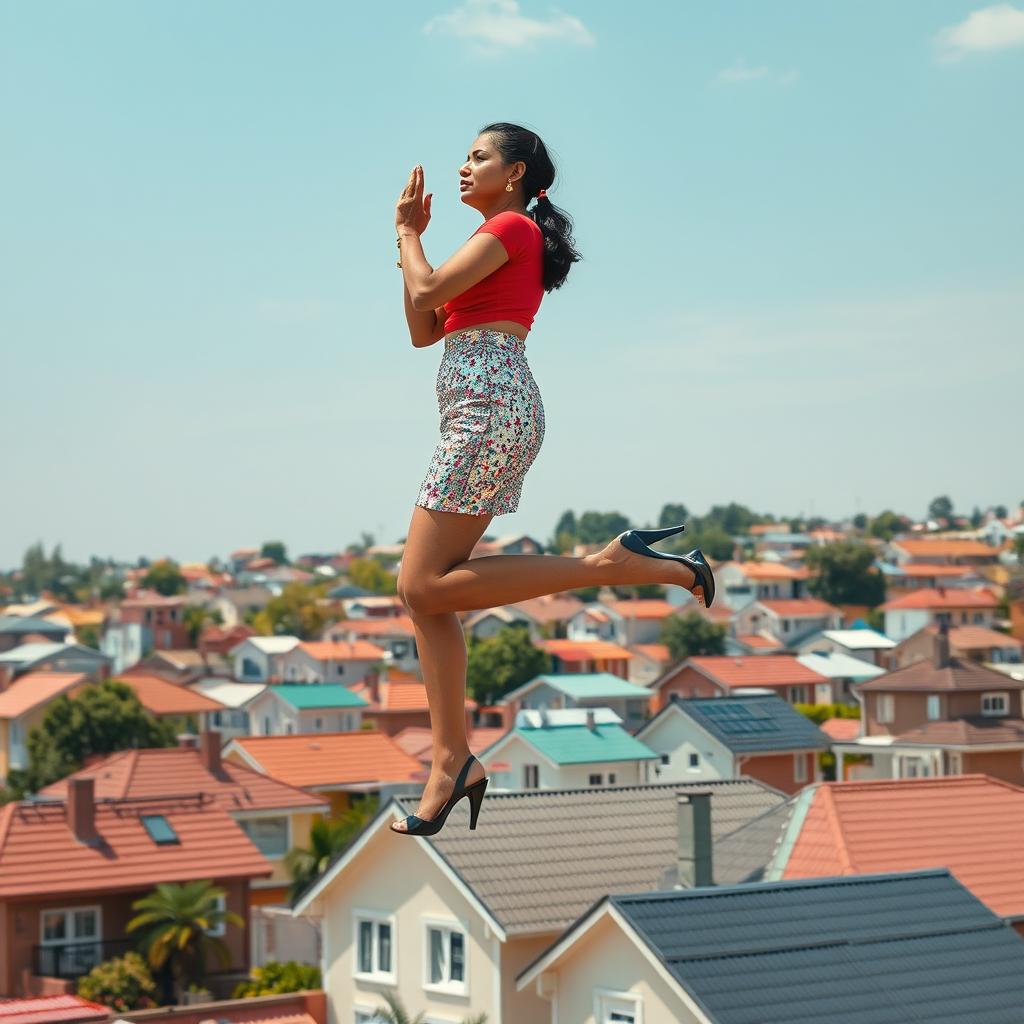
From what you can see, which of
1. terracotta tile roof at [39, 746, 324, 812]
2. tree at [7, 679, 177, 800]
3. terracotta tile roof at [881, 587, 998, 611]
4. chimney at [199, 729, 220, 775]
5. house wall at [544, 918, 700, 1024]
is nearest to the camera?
house wall at [544, 918, 700, 1024]

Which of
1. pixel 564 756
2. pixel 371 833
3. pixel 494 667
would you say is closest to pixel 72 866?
pixel 371 833

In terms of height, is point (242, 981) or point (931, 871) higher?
point (931, 871)

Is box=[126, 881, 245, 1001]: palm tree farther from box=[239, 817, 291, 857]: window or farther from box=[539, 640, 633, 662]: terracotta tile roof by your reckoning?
box=[539, 640, 633, 662]: terracotta tile roof

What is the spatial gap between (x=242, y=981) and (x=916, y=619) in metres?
81.7

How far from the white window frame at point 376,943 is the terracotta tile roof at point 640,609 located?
8515 cm

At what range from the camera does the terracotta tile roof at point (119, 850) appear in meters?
33.7

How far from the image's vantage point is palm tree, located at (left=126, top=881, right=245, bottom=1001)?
108ft

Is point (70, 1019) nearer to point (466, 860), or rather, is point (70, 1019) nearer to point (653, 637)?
point (466, 860)

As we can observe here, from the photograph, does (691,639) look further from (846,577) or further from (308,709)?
(308,709)

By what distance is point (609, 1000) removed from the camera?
21734mm

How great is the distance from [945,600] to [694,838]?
8591 centimetres

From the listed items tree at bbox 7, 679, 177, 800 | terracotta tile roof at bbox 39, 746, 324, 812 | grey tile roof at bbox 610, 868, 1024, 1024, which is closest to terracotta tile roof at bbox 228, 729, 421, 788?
terracotta tile roof at bbox 39, 746, 324, 812

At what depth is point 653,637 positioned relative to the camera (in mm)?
115812

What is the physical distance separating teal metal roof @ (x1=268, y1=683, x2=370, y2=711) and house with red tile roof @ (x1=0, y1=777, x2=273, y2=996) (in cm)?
3561
